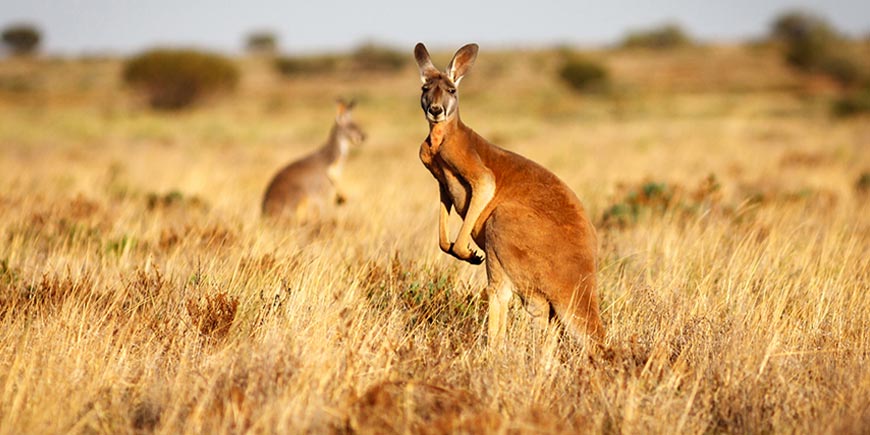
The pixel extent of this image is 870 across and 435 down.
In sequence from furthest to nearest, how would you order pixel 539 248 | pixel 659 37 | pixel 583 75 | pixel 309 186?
pixel 659 37
pixel 583 75
pixel 309 186
pixel 539 248

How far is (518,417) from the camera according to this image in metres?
3.01

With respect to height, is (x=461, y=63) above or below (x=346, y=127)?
above

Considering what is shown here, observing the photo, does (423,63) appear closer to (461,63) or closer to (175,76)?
(461,63)

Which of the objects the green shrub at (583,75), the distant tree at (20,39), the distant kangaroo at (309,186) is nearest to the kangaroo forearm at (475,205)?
the distant kangaroo at (309,186)

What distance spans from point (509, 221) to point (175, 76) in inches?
1784

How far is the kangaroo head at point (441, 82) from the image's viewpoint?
3760 millimetres

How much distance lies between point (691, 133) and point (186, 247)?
56.3 feet

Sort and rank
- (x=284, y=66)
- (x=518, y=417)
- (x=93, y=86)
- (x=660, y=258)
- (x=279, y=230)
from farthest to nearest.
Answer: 1. (x=284, y=66)
2. (x=93, y=86)
3. (x=279, y=230)
4. (x=660, y=258)
5. (x=518, y=417)

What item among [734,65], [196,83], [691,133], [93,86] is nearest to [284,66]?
[93,86]

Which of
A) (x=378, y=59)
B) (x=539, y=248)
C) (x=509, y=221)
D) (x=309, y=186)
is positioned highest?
(x=378, y=59)

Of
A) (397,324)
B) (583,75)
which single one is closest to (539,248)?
(397,324)

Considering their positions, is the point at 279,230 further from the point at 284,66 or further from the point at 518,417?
the point at 284,66

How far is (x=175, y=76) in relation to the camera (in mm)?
45125

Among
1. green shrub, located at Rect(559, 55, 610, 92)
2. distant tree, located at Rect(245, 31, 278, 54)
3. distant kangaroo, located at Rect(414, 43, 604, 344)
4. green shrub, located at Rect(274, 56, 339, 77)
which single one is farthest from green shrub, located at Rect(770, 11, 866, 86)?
distant tree, located at Rect(245, 31, 278, 54)
